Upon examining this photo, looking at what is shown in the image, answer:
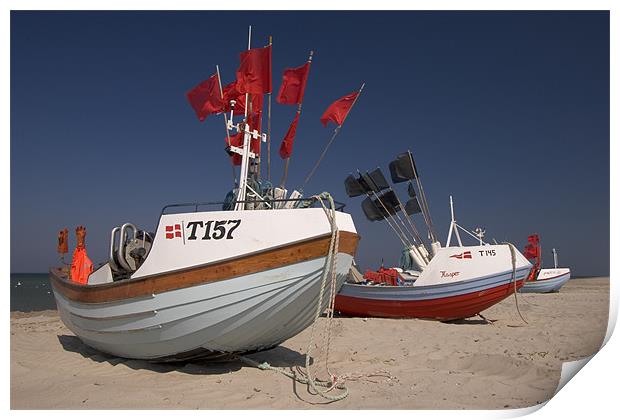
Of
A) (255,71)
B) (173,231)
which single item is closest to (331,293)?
(173,231)

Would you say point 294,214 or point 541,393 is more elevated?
point 294,214

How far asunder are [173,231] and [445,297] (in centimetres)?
820

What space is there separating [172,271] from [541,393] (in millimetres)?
4559

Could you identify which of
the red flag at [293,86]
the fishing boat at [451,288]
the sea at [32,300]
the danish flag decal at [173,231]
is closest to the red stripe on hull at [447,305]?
the fishing boat at [451,288]

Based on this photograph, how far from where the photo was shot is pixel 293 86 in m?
7.20

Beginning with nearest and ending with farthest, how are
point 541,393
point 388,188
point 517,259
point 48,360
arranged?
point 541,393
point 48,360
point 517,259
point 388,188

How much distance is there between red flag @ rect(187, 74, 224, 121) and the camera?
7221 mm

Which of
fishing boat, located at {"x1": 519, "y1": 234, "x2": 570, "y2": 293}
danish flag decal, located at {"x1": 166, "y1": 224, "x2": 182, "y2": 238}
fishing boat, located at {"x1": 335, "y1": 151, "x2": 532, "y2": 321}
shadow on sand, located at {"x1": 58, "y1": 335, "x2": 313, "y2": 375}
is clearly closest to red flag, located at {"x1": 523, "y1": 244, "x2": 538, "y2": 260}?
fishing boat, located at {"x1": 519, "y1": 234, "x2": 570, "y2": 293}

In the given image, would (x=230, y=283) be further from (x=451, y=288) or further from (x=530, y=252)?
(x=530, y=252)
